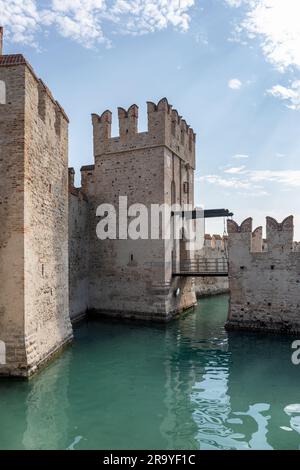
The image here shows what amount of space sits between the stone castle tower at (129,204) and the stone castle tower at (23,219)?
613cm

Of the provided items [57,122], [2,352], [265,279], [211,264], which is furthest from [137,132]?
[2,352]

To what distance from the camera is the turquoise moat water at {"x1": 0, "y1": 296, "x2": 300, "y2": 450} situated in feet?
20.1

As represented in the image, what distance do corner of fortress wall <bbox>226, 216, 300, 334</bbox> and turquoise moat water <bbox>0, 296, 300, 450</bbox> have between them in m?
1.09

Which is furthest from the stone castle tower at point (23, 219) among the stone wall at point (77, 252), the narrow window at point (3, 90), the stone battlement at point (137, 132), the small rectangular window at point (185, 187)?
the small rectangular window at point (185, 187)

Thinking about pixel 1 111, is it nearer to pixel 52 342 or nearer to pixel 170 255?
pixel 52 342

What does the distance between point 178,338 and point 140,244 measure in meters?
5.17

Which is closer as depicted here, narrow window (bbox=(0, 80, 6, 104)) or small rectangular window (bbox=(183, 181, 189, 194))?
narrow window (bbox=(0, 80, 6, 104))

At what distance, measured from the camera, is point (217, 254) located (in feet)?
81.7

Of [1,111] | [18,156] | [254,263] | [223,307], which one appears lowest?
[223,307]

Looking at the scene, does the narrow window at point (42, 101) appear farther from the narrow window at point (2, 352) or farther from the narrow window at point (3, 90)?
the narrow window at point (2, 352)

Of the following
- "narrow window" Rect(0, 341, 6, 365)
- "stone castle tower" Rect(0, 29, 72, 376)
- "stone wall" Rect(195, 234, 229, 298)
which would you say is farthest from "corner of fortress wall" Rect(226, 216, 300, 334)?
"narrow window" Rect(0, 341, 6, 365)

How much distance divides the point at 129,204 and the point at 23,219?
880 cm

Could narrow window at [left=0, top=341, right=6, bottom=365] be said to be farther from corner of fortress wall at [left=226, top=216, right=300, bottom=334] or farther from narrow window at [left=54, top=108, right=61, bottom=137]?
corner of fortress wall at [left=226, top=216, right=300, bottom=334]
